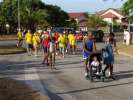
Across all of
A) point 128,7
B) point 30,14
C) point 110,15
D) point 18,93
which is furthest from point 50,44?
point 110,15

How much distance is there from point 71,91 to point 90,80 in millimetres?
2820

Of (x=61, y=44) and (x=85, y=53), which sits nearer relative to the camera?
(x=85, y=53)

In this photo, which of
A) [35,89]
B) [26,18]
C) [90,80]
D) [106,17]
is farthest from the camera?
[106,17]

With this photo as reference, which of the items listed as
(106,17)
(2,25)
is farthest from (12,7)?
(106,17)

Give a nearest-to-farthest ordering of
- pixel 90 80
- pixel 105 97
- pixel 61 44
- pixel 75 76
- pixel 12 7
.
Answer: pixel 105 97 → pixel 90 80 → pixel 75 76 → pixel 61 44 → pixel 12 7

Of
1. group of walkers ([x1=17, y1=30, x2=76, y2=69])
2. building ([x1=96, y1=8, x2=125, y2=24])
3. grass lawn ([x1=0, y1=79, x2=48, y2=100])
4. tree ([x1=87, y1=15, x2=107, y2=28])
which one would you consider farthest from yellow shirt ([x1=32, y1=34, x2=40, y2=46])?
building ([x1=96, y1=8, x2=125, y2=24])

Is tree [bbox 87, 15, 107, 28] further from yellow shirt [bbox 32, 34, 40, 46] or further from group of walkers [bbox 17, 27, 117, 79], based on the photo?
yellow shirt [bbox 32, 34, 40, 46]

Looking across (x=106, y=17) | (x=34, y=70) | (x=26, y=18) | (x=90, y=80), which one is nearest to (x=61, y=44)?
(x=34, y=70)

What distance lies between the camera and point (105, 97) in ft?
44.9

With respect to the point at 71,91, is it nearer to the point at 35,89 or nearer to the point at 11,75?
the point at 35,89

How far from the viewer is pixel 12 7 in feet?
323

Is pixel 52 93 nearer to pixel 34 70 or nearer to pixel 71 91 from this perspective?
pixel 71 91

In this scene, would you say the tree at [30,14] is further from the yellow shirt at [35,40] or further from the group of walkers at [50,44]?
the yellow shirt at [35,40]

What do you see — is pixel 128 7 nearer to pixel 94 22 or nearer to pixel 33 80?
pixel 33 80
